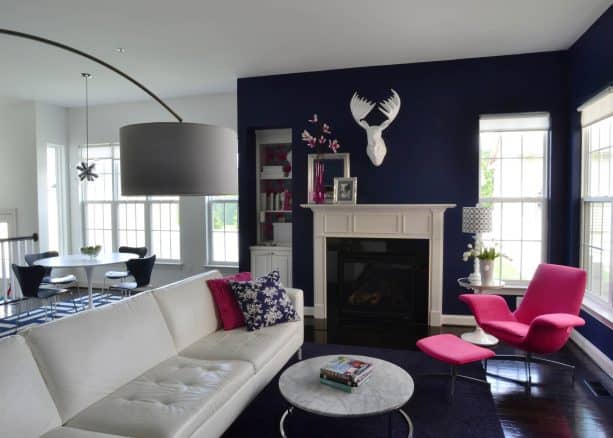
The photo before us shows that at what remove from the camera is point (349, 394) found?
227cm

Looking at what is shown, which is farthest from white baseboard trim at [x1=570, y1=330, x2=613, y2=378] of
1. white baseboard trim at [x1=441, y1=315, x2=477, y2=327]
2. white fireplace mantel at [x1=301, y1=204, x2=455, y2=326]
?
white fireplace mantel at [x1=301, y1=204, x2=455, y2=326]

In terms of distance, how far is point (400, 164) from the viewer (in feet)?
15.8

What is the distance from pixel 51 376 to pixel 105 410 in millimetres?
290

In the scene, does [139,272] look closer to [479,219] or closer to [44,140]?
[44,140]

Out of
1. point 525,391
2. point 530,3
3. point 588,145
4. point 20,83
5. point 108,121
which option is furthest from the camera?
point 108,121

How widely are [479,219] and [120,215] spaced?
5511 mm

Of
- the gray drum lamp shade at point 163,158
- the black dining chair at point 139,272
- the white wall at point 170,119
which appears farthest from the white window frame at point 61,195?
the gray drum lamp shade at point 163,158

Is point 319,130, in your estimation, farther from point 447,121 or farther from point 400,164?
point 447,121

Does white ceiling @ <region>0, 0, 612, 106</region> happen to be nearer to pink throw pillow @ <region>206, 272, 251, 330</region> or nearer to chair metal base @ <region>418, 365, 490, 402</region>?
pink throw pillow @ <region>206, 272, 251, 330</region>

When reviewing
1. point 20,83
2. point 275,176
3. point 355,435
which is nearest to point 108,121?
point 20,83

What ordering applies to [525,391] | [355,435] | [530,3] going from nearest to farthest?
[355,435]
[525,391]
[530,3]

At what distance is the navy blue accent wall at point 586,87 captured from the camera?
340 centimetres

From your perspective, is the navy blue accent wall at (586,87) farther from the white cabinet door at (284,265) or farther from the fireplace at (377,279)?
the white cabinet door at (284,265)

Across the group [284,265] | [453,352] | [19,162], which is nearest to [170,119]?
[19,162]
